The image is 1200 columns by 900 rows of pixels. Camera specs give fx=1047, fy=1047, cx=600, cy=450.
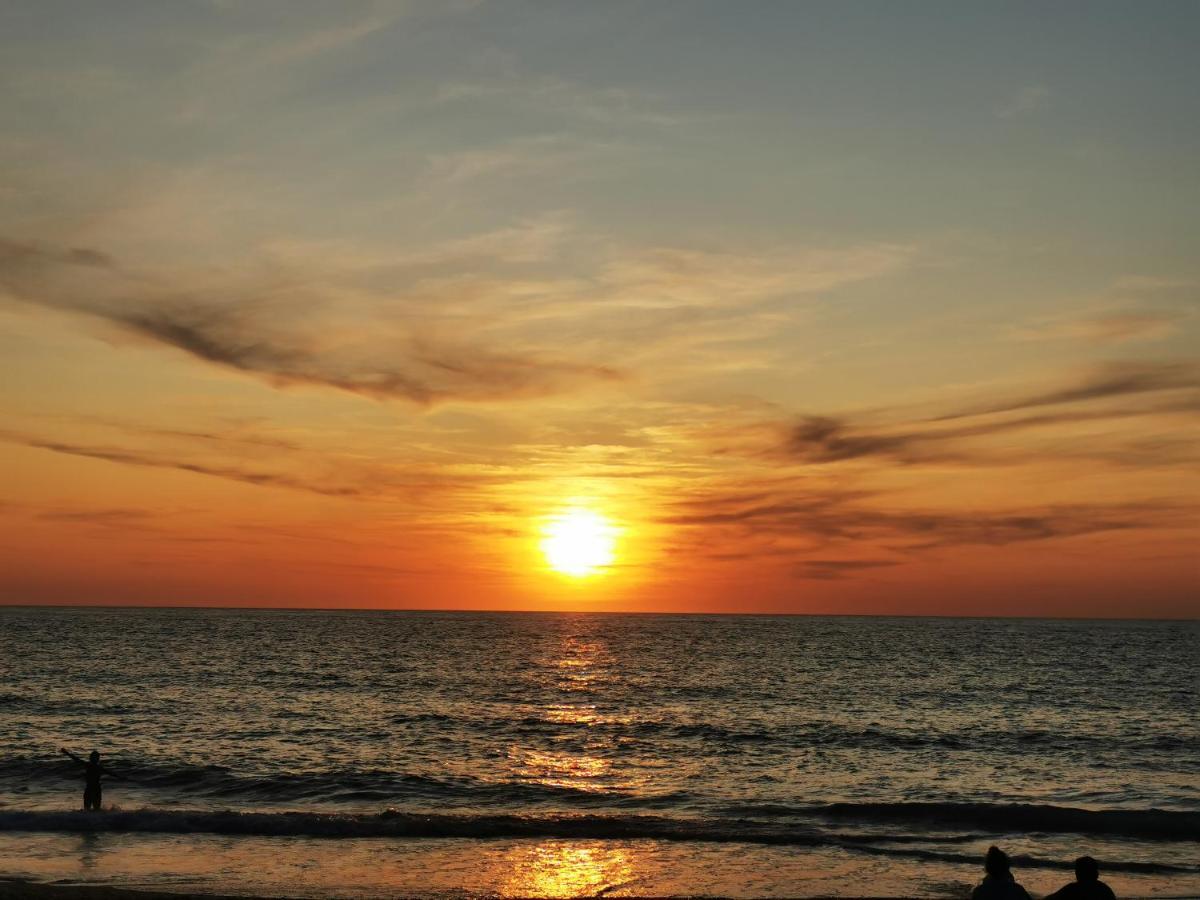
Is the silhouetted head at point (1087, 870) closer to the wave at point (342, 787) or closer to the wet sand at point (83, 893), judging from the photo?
the wet sand at point (83, 893)

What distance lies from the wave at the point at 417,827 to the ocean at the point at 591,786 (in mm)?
120

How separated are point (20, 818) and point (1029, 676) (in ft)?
307

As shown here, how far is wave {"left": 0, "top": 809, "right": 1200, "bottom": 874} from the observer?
3138 centimetres

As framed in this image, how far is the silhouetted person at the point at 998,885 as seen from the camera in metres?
15.5

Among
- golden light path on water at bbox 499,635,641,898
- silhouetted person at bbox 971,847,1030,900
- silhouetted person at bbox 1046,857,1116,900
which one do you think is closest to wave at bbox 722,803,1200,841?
golden light path on water at bbox 499,635,641,898

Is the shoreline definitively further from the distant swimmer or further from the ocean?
the distant swimmer

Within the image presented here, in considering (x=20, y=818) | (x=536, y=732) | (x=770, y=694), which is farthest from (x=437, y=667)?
(x=20, y=818)

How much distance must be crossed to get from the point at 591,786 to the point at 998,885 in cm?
2684

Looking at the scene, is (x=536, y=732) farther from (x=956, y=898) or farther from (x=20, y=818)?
(x=956, y=898)

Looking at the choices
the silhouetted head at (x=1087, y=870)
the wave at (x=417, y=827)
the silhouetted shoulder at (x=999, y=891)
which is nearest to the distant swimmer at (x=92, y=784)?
the wave at (x=417, y=827)

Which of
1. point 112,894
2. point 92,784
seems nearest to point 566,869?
point 112,894

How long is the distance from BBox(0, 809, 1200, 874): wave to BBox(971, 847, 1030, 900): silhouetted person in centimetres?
1532

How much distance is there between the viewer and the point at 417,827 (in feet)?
106

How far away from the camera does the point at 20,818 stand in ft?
105
